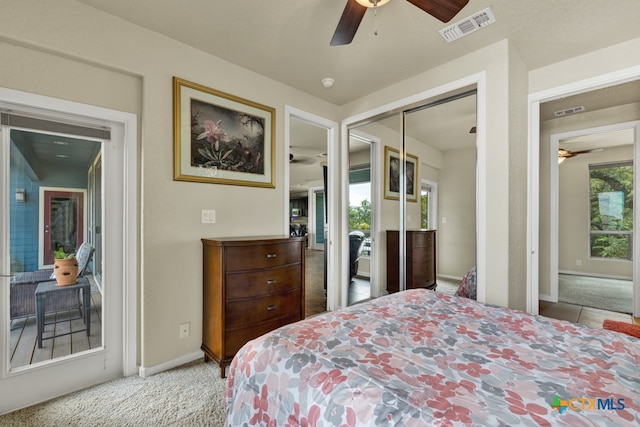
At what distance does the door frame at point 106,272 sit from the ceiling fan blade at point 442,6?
2136 millimetres

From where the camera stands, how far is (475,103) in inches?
102

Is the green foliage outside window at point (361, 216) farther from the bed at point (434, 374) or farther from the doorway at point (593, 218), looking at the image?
the doorway at point (593, 218)

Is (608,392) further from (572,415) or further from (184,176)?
(184,176)

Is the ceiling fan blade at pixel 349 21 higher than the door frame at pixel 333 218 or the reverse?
higher

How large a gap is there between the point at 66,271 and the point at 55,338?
1.52 ft

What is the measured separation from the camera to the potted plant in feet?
6.64

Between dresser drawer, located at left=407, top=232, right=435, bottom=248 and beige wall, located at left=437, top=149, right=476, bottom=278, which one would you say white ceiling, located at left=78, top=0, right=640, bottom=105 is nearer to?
beige wall, located at left=437, top=149, right=476, bottom=278

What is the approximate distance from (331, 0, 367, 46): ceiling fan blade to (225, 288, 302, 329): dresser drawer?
2.00 m

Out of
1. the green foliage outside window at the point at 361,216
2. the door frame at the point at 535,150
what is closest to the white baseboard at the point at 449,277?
the door frame at the point at 535,150

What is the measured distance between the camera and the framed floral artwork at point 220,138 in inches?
93.1

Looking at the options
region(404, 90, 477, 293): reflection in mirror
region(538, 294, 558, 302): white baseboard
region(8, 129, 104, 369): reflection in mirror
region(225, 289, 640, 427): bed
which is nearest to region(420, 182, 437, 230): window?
region(404, 90, 477, 293): reflection in mirror

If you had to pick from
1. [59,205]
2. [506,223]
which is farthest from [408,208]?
[59,205]

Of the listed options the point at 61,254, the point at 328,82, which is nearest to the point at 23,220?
the point at 61,254

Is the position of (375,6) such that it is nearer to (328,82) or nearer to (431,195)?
(328,82)
